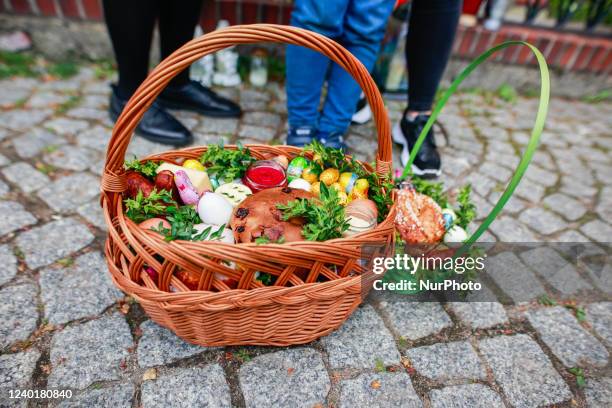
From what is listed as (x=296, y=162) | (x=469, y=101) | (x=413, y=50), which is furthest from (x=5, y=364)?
(x=469, y=101)

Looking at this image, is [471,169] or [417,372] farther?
[471,169]

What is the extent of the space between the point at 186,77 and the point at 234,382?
1704mm

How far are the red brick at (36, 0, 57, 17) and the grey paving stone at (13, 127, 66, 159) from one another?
115 centimetres

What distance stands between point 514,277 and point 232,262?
1.14 meters

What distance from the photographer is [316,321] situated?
1.07 meters

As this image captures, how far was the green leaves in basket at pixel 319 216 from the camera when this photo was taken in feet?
3.14

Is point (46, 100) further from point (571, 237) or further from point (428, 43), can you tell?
point (571, 237)

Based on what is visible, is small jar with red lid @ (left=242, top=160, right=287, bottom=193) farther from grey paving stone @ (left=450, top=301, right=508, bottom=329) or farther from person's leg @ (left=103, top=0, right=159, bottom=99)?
person's leg @ (left=103, top=0, right=159, bottom=99)

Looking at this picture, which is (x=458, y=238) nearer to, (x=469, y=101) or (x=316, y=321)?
(x=316, y=321)

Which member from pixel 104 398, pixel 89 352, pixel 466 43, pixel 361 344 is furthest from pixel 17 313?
pixel 466 43

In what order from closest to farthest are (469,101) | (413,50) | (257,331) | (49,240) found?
(257,331) → (49,240) → (413,50) → (469,101)

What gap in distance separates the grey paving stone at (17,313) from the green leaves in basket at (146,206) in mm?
487

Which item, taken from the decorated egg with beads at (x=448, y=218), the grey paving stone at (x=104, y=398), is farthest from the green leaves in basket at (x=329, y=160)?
the grey paving stone at (x=104, y=398)

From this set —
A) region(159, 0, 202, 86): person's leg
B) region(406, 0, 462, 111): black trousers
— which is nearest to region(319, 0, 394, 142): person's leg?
region(406, 0, 462, 111): black trousers
